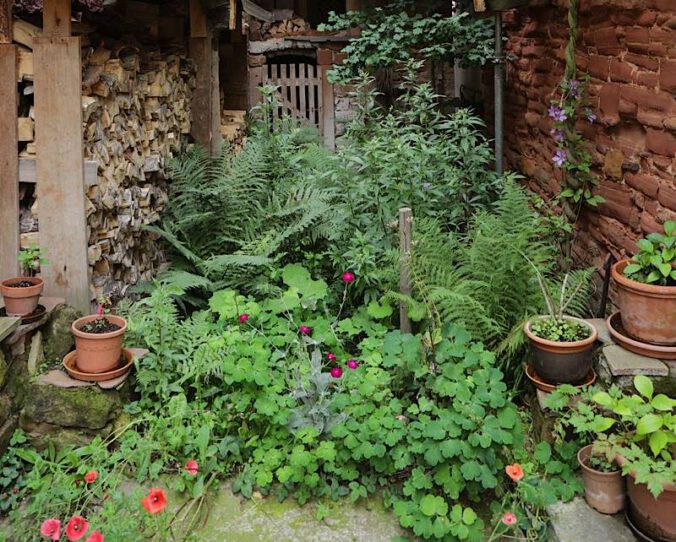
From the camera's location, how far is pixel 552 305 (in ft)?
13.2

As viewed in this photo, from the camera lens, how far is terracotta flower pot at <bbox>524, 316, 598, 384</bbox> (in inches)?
142

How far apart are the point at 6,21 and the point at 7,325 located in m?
1.74

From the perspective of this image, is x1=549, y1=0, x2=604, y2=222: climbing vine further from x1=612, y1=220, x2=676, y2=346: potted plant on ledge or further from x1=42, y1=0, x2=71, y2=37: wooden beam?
x1=42, y1=0, x2=71, y2=37: wooden beam

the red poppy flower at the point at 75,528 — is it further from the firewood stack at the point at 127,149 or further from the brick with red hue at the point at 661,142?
the brick with red hue at the point at 661,142

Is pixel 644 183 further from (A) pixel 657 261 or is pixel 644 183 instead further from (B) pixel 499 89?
(B) pixel 499 89

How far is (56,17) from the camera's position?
411cm

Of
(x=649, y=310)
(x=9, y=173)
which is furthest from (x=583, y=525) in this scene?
(x=9, y=173)

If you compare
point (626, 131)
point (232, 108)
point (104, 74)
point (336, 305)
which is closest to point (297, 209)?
point (336, 305)

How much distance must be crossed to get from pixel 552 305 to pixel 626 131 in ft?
3.88

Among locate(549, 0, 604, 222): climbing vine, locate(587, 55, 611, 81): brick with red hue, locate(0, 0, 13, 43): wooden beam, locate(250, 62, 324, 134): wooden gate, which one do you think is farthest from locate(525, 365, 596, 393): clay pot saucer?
locate(250, 62, 324, 134): wooden gate

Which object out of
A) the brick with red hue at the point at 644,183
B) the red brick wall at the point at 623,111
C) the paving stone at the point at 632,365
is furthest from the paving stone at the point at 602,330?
the brick with red hue at the point at 644,183

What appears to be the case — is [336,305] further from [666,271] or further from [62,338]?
[666,271]

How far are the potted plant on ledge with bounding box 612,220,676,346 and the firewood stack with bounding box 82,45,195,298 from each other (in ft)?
10.3

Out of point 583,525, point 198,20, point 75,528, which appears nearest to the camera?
point 75,528
